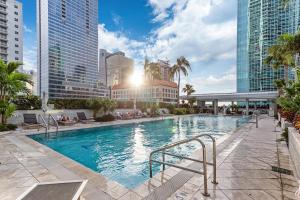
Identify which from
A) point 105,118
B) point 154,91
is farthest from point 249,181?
point 154,91

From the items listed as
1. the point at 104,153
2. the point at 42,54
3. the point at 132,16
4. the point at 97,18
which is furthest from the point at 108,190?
the point at 97,18

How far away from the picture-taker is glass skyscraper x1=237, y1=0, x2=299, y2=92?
47.2 metres

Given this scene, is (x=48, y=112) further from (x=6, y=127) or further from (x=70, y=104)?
(x=6, y=127)

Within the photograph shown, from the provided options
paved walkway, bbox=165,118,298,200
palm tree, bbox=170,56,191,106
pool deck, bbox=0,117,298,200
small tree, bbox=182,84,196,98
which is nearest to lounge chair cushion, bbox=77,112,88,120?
pool deck, bbox=0,117,298,200

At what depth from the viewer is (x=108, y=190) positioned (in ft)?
11.3

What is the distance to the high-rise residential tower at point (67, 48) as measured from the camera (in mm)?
74000

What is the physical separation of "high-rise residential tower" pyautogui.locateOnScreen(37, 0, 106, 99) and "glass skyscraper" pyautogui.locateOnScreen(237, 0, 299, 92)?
66.1m

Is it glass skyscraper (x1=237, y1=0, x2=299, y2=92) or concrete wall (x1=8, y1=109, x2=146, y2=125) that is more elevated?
glass skyscraper (x1=237, y1=0, x2=299, y2=92)

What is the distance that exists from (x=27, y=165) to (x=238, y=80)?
2679 inches

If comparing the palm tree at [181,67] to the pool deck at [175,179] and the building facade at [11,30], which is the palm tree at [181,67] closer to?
the pool deck at [175,179]

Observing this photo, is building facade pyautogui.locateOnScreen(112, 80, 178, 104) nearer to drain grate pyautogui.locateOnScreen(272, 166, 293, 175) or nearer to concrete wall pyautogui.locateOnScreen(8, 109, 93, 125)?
concrete wall pyautogui.locateOnScreen(8, 109, 93, 125)

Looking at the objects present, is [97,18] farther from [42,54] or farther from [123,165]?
[123,165]

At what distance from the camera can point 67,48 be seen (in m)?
79.1

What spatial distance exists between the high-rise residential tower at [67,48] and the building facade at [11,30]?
12553 mm
